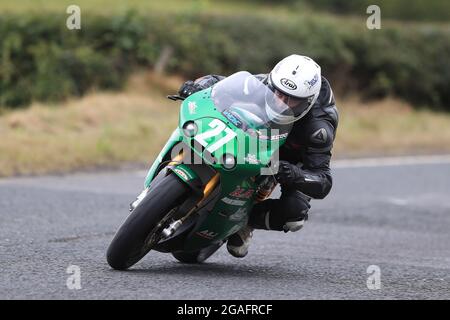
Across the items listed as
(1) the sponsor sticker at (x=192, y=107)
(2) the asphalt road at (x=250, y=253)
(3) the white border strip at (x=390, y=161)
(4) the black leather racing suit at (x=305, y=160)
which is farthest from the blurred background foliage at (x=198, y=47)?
(1) the sponsor sticker at (x=192, y=107)

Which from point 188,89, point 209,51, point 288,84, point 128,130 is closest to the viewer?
point 288,84

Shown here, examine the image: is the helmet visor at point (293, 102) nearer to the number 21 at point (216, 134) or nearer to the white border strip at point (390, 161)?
the number 21 at point (216, 134)

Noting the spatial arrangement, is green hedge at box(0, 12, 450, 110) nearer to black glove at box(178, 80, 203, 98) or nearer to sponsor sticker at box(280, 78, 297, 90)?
black glove at box(178, 80, 203, 98)

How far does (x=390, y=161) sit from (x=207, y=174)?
11.6 m

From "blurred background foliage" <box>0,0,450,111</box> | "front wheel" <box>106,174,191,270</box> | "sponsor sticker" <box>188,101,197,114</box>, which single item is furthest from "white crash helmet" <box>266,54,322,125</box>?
"blurred background foliage" <box>0,0,450,111</box>

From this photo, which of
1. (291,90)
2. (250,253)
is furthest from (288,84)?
(250,253)

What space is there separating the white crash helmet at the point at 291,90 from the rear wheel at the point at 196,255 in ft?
4.11

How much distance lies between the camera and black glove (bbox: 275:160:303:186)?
6.13 m

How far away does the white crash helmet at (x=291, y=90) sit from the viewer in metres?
6.13

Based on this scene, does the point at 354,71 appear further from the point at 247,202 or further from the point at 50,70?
the point at 247,202

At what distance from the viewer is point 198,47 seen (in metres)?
22.0

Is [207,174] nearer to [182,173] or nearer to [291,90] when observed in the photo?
[182,173]

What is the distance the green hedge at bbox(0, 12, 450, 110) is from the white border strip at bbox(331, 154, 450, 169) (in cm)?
576

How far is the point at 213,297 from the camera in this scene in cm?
557
